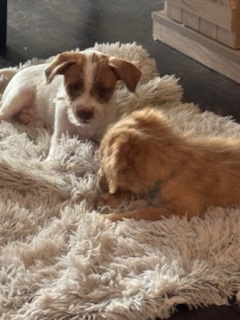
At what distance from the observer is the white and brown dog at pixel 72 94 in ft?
7.27

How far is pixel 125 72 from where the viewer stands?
A: 2.22 meters

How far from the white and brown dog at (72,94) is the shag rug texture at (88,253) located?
0.42 ft

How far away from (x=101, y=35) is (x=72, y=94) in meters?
1.50

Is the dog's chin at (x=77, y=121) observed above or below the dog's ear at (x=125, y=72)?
below

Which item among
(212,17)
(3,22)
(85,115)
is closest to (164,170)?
(85,115)

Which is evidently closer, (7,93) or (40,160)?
(40,160)

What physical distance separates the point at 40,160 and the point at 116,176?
513mm

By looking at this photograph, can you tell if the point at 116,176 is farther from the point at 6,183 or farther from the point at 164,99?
the point at 164,99

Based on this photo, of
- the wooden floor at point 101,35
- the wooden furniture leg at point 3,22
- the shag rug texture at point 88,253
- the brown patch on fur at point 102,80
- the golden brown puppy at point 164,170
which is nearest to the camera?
the shag rug texture at point 88,253

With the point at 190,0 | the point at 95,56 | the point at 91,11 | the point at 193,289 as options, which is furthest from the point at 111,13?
the point at 193,289

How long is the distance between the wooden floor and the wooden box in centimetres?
17

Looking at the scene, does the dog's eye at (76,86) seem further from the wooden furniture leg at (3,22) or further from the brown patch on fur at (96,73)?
the wooden furniture leg at (3,22)

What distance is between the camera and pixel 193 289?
63.0 inches

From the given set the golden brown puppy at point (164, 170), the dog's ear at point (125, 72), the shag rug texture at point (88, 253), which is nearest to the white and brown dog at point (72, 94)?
the dog's ear at point (125, 72)
